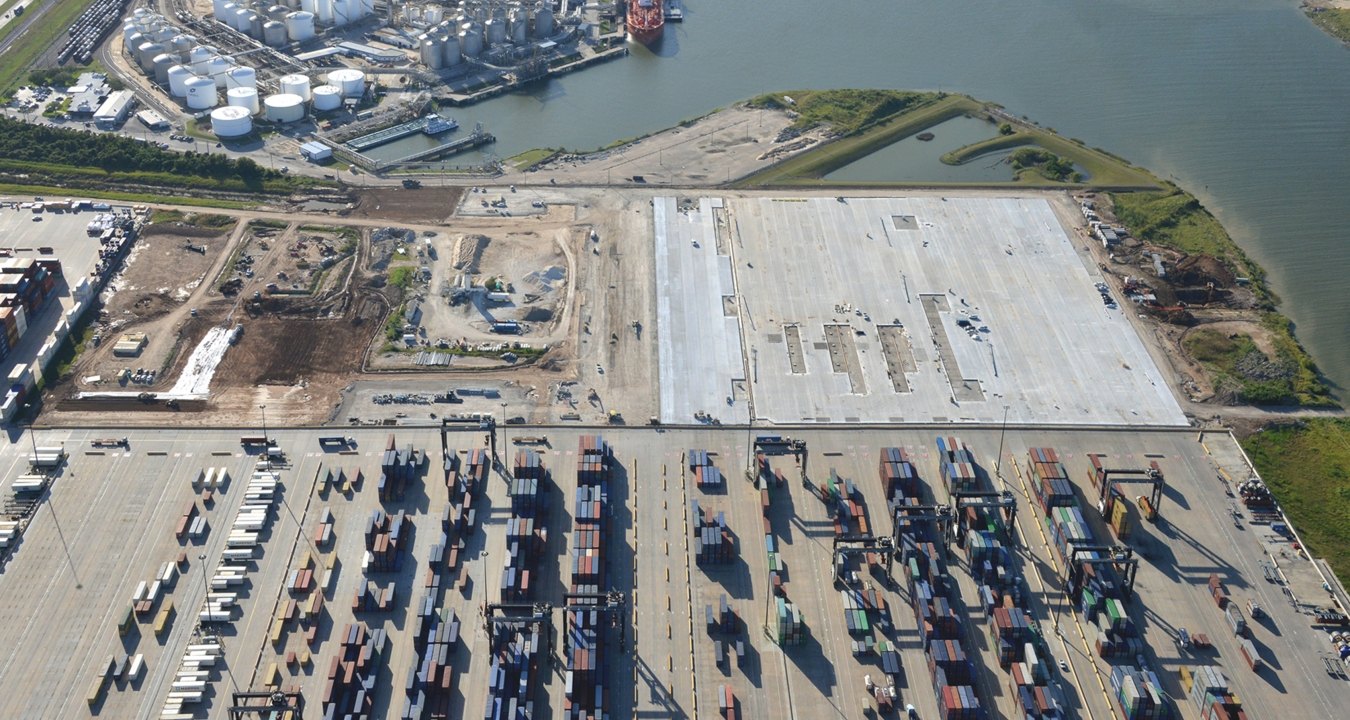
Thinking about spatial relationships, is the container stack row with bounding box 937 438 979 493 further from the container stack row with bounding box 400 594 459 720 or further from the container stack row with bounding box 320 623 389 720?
the container stack row with bounding box 320 623 389 720

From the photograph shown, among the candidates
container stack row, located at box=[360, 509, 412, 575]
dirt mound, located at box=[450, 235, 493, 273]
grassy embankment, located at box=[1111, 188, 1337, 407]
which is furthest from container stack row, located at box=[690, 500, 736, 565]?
grassy embankment, located at box=[1111, 188, 1337, 407]

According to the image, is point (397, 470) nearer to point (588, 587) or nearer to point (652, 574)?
point (588, 587)

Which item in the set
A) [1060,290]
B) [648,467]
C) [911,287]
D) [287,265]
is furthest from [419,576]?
[1060,290]

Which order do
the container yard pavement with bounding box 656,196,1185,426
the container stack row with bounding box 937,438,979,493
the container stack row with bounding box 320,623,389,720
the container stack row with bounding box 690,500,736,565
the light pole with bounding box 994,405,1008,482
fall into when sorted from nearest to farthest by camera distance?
1. the container stack row with bounding box 320,623,389,720
2. the container stack row with bounding box 690,500,736,565
3. the container stack row with bounding box 937,438,979,493
4. the light pole with bounding box 994,405,1008,482
5. the container yard pavement with bounding box 656,196,1185,426

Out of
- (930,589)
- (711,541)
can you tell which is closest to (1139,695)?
(930,589)

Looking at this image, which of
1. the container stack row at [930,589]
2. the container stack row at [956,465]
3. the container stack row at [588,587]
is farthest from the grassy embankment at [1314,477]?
the container stack row at [588,587]

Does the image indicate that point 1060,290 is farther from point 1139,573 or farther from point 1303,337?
point 1139,573

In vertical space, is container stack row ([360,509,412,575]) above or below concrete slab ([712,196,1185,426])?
below

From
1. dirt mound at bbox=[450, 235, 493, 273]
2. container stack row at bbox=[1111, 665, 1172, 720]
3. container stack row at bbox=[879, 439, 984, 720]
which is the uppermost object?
dirt mound at bbox=[450, 235, 493, 273]
